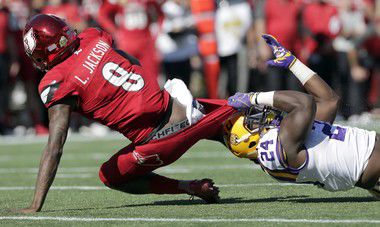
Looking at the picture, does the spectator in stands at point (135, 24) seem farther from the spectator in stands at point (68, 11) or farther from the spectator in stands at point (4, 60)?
the spectator in stands at point (4, 60)

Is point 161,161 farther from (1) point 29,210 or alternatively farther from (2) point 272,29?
(2) point 272,29

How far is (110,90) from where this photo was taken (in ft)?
24.8

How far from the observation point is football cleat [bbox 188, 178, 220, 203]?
777cm

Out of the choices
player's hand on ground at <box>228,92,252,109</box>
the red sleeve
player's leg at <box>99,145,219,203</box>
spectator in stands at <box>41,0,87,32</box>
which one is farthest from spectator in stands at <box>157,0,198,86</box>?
the red sleeve

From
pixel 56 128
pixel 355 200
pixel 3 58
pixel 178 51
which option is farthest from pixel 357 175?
pixel 178 51

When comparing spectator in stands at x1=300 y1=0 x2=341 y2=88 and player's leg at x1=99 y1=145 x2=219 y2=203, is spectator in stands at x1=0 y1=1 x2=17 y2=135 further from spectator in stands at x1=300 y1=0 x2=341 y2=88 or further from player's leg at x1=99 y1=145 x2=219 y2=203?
player's leg at x1=99 y1=145 x2=219 y2=203

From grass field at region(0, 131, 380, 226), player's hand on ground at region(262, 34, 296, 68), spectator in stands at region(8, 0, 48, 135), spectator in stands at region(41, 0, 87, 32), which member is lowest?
spectator in stands at region(8, 0, 48, 135)

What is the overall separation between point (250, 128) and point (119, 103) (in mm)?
1008

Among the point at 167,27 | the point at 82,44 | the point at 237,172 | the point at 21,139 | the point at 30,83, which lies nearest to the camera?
the point at 82,44

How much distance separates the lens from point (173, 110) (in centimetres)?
775

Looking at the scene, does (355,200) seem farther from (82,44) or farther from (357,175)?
A: (82,44)

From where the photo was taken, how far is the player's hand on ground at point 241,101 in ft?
24.6

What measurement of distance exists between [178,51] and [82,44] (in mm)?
11551

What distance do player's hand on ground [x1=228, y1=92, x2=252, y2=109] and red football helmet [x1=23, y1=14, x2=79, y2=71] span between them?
1298 mm
